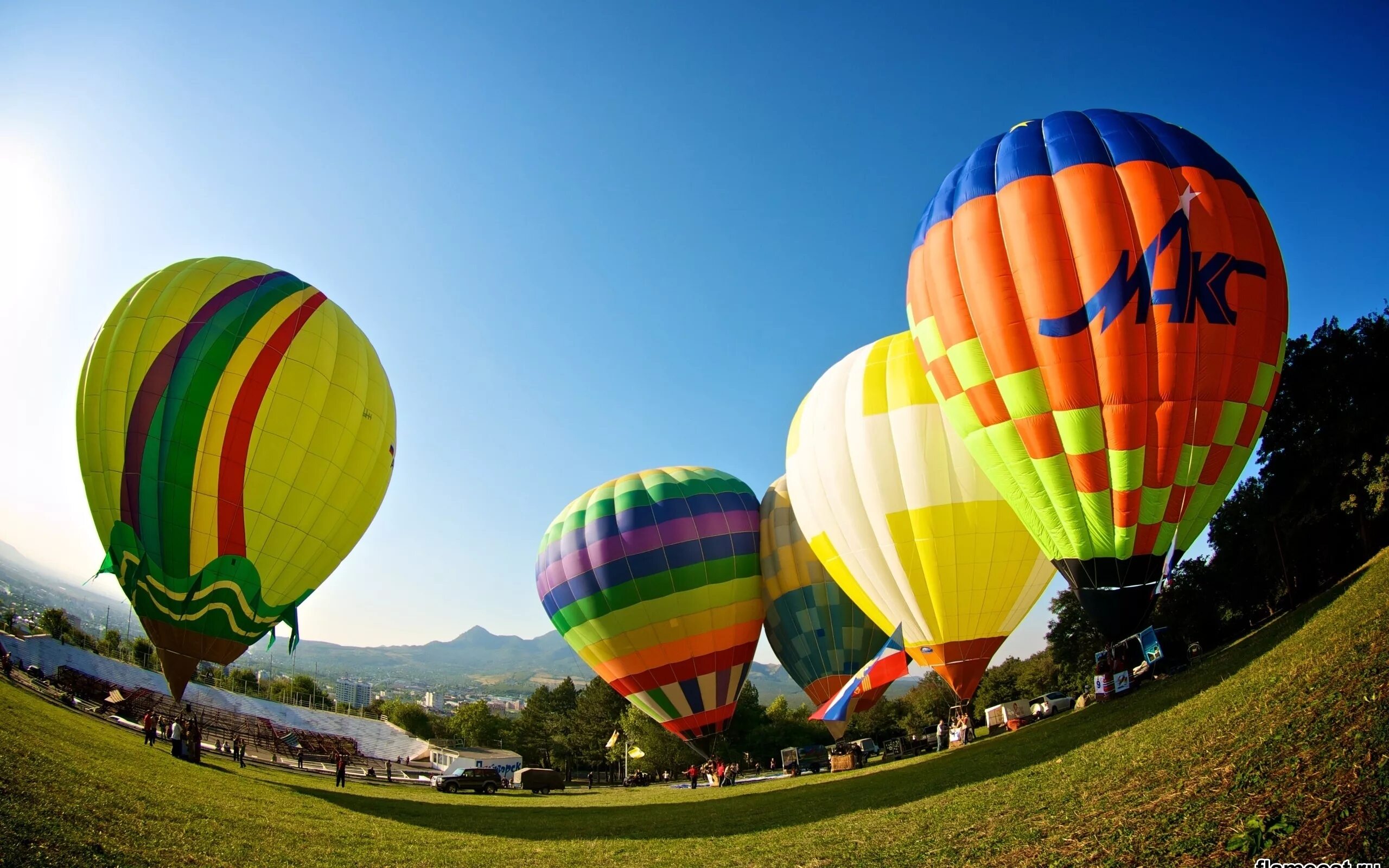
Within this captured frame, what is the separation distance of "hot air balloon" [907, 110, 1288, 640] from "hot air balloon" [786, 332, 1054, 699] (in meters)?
2.08

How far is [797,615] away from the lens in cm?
2012

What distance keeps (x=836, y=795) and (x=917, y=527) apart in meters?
5.73

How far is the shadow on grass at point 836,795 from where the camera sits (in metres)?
9.00

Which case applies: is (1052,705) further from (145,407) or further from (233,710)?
(233,710)

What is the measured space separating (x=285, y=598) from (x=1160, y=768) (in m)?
15.2

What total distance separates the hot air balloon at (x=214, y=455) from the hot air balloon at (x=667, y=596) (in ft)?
23.0

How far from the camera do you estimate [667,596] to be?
1966cm

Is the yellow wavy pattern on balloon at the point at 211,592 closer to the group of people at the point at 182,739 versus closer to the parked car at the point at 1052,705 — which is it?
the group of people at the point at 182,739

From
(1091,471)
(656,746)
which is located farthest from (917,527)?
(656,746)

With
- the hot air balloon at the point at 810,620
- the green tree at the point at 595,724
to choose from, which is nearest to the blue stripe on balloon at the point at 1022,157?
the hot air balloon at the point at 810,620

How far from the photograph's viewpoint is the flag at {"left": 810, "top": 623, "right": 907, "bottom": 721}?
49.2 feet

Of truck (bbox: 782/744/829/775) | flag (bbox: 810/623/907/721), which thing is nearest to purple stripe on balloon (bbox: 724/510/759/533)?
flag (bbox: 810/623/907/721)

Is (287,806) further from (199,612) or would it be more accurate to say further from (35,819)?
(35,819)

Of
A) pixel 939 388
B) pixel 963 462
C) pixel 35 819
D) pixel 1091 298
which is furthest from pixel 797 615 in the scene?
pixel 35 819
